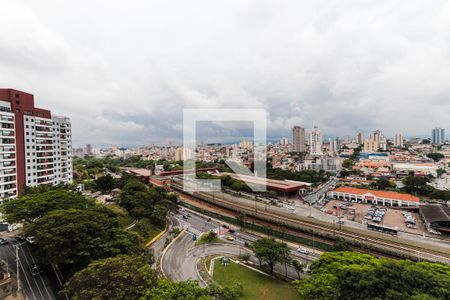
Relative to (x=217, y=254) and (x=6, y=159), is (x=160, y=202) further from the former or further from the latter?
(x=6, y=159)

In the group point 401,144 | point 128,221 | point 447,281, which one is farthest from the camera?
point 401,144

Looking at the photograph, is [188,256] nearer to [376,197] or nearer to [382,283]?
[382,283]

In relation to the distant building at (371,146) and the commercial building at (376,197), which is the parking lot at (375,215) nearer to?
A: the commercial building at (376,197)

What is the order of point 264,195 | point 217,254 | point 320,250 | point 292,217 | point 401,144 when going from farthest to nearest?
point 401,144
point 264,195
point 292,217
point 320,250
point 217,254

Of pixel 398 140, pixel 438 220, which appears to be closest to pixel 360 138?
pixel 398 140

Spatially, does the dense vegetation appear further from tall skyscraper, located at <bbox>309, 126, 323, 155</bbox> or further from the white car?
tall skyscraper, located at <bbox>309, 126, 323, 155</bbox>

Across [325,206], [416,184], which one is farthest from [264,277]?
[416,184]

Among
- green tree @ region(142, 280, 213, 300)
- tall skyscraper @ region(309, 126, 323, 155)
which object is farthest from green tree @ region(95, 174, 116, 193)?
tall skyscraper @ region(309, 126, 323, 155)

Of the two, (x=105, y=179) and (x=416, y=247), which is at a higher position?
(x=105, y=179)
